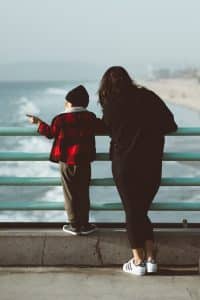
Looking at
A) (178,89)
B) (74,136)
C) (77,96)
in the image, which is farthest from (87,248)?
(178,89)

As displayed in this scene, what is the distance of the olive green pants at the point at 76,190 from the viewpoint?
5047 mm

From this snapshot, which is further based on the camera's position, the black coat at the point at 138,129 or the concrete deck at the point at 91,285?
the black coat at the point at 138,129

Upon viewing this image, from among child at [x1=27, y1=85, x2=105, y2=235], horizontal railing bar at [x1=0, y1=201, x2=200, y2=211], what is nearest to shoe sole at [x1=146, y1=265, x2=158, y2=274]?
horizontal railing bar at [x1=0, y1=201, x2=200, y2=211]

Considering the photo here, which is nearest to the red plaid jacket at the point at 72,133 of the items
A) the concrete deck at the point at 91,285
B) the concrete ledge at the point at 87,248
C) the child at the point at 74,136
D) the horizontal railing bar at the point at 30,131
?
the child at the point at 74,136

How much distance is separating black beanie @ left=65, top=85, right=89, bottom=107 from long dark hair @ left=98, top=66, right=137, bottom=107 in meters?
0.16

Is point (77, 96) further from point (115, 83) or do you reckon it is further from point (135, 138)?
point (135, 138)

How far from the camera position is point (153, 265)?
4957 mm

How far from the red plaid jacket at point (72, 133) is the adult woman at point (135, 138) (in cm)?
14

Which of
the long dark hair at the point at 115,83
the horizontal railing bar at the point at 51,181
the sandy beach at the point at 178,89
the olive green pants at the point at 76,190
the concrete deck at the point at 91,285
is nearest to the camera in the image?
the concrete deck at the point at 91,285

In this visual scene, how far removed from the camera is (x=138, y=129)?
482 cm

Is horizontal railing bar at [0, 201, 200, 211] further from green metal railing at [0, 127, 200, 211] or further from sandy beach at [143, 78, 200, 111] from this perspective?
sandy beach at [143, 78, 200, 111]

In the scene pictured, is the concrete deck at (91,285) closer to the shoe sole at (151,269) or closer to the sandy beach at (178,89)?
the shoe sole at (151,269)

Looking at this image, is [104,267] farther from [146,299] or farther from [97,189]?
[97,189]

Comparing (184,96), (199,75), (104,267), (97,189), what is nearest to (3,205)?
(104,267)
